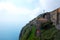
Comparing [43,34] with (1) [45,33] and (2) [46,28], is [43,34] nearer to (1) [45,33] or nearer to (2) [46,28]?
(1) [45,33]

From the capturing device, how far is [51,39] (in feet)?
18.9

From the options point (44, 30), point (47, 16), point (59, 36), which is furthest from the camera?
point (47, 16)

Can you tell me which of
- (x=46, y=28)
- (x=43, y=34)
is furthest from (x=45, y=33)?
(x=46, y=28)

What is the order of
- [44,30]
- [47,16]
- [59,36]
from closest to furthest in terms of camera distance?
[59,36] → [44,30] → [47,16]

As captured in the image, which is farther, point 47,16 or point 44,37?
point 47,16

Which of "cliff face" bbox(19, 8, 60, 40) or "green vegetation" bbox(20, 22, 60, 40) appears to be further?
"cliff face" bbox(19, 8, 60, 40)

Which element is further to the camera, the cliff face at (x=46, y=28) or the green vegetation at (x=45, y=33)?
the cliff face at (x=46, y=28)

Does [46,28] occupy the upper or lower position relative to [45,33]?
upper

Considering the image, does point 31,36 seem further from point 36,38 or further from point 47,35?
point 47,35

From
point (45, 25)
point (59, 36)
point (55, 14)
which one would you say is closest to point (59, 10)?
point (55, 14)

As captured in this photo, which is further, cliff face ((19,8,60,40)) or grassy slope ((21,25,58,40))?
cliff face ((19,8,60,40))

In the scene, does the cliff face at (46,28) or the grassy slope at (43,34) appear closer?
the grassy slope at (43,34)

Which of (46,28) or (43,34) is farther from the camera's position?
(46,28)

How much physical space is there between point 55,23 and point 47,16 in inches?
25.2
